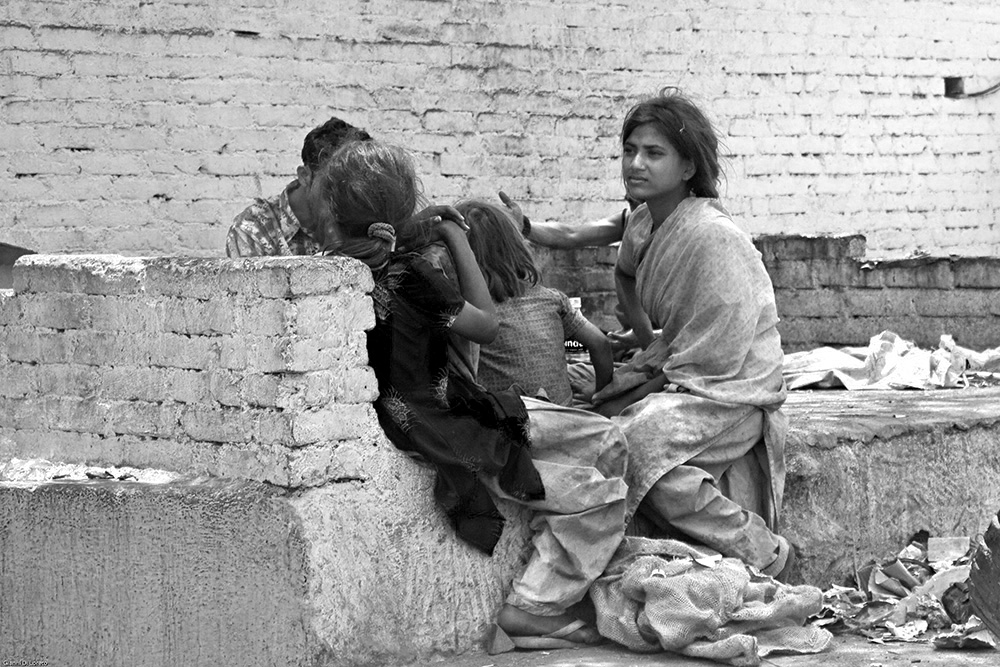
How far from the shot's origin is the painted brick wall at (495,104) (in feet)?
24.7

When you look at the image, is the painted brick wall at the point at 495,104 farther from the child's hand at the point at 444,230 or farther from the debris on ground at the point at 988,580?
the debris on ground at the point at 988,580

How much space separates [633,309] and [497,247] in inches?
22.5

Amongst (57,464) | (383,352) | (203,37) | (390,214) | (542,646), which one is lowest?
(542,646)

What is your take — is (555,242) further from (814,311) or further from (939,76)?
(939,76)

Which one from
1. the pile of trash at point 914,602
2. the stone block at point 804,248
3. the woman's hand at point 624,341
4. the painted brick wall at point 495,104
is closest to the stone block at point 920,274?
the stone block at point 804,248

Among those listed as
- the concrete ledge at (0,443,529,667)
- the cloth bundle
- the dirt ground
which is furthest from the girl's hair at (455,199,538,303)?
the dirt ground

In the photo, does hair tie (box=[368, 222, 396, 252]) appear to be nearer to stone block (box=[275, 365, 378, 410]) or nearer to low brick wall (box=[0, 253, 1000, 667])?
low brick wall (box=[0, 253, 1000, 667])

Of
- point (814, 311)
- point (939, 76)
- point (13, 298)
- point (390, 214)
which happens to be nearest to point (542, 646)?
point (390, 214)

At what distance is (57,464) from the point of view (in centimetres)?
410

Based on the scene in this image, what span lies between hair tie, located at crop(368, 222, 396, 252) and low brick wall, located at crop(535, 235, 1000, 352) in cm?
381

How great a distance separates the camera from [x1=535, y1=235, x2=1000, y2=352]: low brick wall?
788 centimetres

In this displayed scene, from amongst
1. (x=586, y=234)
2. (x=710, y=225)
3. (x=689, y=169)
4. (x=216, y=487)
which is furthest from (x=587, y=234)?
(x=216, y=487)

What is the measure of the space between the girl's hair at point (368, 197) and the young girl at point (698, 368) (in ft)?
2.82

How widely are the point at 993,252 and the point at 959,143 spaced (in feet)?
2.87
